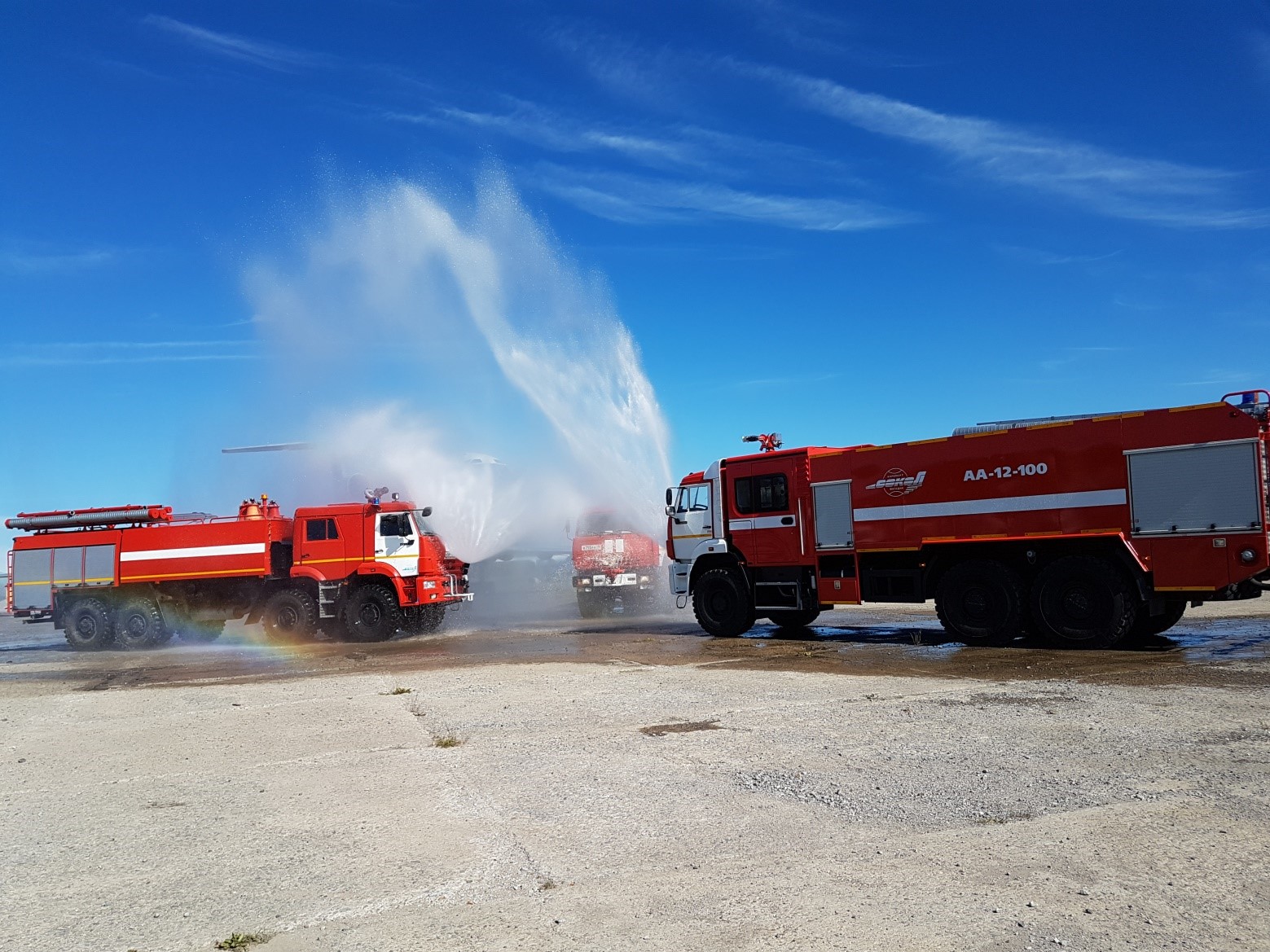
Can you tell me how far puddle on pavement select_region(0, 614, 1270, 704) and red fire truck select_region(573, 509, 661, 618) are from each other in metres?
1.53

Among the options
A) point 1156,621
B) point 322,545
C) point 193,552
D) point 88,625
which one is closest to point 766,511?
point 1156,621

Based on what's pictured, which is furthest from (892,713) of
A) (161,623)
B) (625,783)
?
(161,623)

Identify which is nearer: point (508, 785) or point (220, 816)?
point (220, 816)

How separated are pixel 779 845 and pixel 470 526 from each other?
19890 millimetres

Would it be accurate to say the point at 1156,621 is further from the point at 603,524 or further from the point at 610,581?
the point at 603,524

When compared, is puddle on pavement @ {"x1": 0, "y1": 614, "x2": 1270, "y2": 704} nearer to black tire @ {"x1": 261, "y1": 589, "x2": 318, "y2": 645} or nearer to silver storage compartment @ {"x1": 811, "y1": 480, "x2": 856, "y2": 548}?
black tire @ {"x1": 261, "y1": 589, "x2": 318, "y2": 645}

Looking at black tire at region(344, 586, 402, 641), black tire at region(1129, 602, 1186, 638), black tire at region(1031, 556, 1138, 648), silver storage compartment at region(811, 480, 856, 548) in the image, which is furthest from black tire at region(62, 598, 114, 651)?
black tire at region(1129, 602, 1186, 638)

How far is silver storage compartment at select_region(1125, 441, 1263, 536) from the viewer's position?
12.5 metres

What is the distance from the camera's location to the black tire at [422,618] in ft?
71.9

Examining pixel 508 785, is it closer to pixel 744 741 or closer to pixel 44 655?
pixel 744 741

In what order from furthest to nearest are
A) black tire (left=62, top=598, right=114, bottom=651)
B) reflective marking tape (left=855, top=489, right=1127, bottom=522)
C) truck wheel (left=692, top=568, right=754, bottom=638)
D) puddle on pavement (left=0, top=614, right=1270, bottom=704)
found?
1. black tire (left=62, top=598, right=114, bottom=651)
2. truck wheel (left=692, top=568, right=754, bottom=638)
3. reflective marking tape (left=855, top=489, right=1127, bottom=522)
4. puddle on pavement (left=0, top=614, right=1270, bottom=704)

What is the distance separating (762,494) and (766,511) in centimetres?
33

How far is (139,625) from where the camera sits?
23031 mm

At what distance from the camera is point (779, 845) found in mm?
5512
